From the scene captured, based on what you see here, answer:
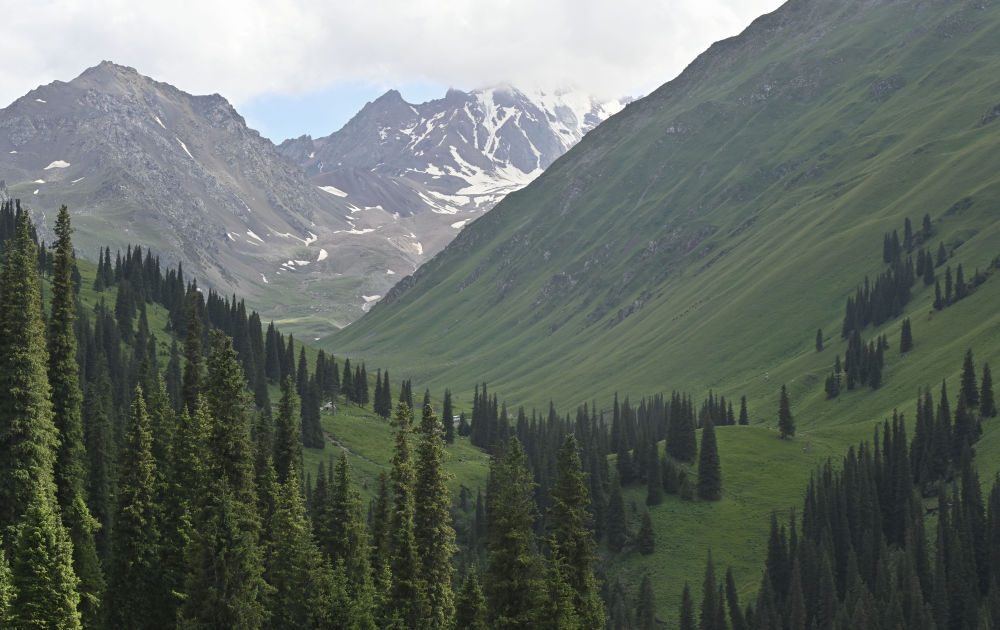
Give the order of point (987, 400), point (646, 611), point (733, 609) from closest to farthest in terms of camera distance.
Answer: point (646, 611), point (733, 609), point (987, 400)

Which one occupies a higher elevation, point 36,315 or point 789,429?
point 36,315

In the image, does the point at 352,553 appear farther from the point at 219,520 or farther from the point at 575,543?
the point at 575,543

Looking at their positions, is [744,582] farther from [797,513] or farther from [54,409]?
[54,409]

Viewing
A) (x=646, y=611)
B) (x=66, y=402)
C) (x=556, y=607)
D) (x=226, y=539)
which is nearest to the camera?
(x=226, y=539)

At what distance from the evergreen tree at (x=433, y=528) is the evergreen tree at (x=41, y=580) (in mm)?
22319

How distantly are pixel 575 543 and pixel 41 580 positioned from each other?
29.0 m

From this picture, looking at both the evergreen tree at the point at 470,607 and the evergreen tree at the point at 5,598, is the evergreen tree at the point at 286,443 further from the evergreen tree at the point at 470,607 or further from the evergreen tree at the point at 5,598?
the evergreen tree at the point at 5,598

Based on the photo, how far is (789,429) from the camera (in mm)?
195625

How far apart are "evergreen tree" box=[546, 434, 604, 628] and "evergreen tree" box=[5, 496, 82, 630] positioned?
26.2 metres

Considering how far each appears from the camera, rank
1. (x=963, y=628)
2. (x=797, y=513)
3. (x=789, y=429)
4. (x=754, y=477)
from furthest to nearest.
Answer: (x=789, y=429) < (x=754, y=477) < (x=797, y=513) < (x=963, y=628)

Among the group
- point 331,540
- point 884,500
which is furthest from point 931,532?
point 331,540

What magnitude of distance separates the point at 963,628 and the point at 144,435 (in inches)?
4091

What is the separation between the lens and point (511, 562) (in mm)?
54375

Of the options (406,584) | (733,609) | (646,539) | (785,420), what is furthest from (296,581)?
(785,420)
